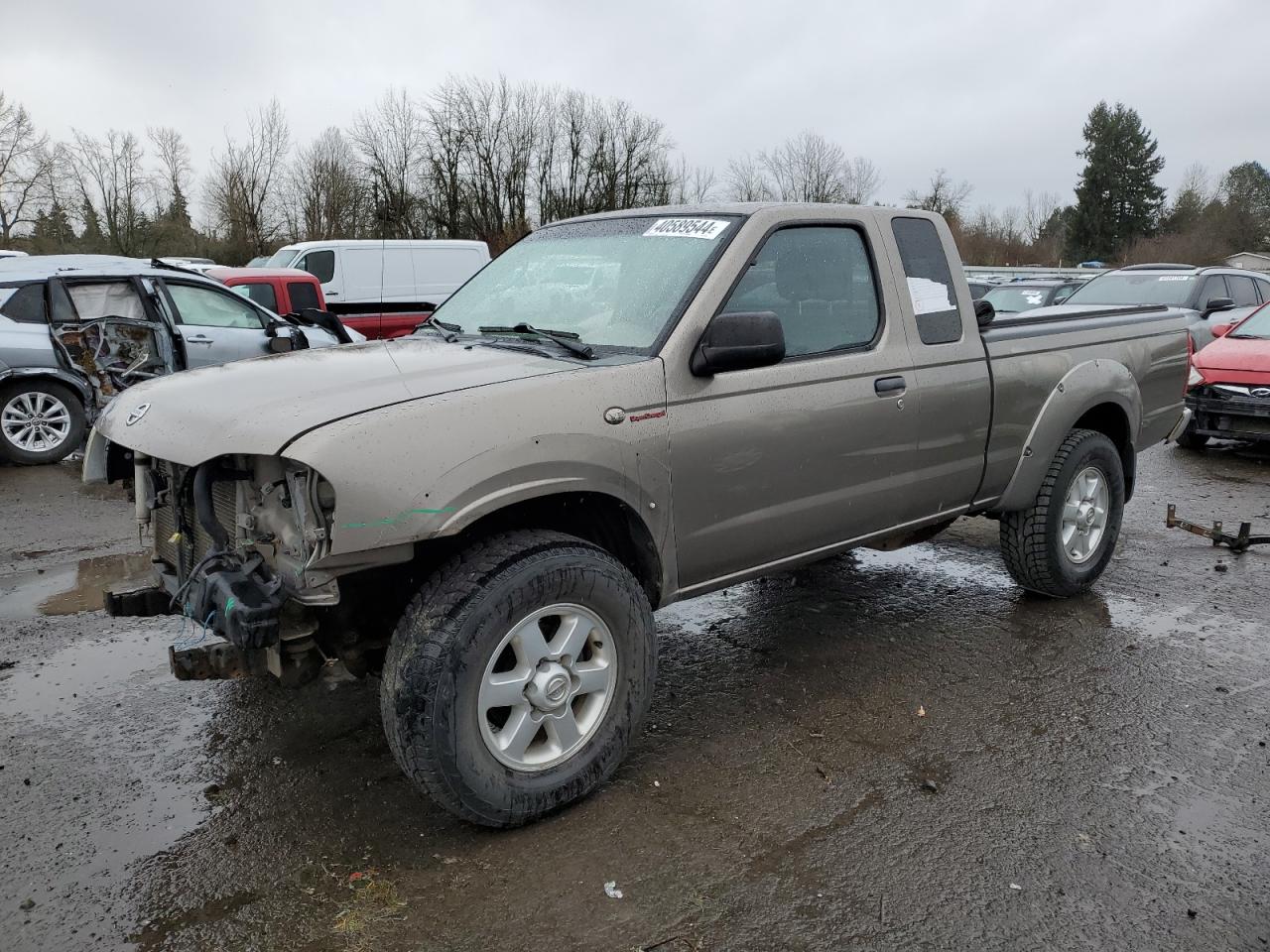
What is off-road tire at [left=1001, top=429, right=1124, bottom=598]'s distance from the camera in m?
4.94

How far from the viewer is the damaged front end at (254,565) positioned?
107 inches

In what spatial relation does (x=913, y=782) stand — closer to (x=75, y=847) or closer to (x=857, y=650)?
(x=857, y=650)

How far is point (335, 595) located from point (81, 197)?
55.2 meters

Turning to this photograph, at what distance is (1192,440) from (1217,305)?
8.69ft

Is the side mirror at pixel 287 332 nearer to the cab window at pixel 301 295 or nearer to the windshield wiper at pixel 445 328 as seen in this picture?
the windshield wiper at pixel 445 328

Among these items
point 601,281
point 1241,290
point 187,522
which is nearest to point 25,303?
point 187,522

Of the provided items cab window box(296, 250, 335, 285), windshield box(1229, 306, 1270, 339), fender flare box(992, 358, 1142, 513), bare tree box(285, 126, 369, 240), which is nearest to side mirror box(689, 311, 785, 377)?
fender flare box(992, 358, 1142, 513)

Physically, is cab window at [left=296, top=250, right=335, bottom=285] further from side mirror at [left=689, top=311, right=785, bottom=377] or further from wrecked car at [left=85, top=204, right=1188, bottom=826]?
side mirror at [left=689, top=311, right=785, bottom=377]

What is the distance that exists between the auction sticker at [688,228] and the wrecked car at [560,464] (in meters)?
0.01

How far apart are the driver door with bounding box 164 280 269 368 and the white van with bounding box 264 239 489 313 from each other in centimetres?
728

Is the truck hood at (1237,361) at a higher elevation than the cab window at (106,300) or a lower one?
lower

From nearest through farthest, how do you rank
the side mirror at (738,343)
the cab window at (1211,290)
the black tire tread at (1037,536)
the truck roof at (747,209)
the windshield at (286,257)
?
the side mirror at (738,343) < the truck roof at (747,209) < the black tire tread at (1037,536) < the cab window at (1211,290) < the windshield at (286,257)

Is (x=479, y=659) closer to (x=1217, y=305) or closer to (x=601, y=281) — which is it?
(x=601, y=281)

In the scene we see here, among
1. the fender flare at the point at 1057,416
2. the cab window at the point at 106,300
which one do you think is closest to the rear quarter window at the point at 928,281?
the fender flare at the point at 1057,416
